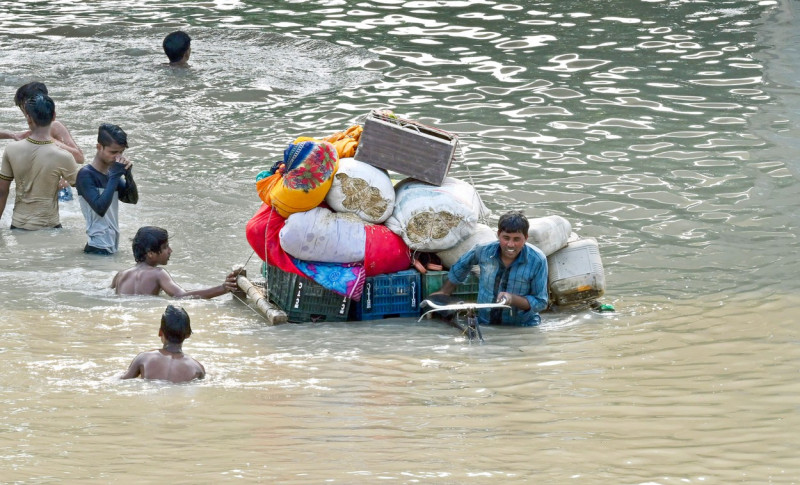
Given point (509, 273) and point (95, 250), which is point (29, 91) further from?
point (509, 273)

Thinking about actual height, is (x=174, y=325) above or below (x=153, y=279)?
above

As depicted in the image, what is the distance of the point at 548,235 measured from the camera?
7.69 metres

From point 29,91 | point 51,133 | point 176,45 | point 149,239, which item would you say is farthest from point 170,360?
point 176,45

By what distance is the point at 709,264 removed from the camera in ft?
29.3

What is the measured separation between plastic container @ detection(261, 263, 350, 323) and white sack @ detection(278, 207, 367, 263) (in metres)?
0.19

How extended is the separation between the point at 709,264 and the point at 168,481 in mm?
5583

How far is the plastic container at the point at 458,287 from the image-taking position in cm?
762

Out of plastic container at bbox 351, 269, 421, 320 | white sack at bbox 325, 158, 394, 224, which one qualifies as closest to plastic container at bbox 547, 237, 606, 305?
plastic container at bbox 351, 269, 421, 320

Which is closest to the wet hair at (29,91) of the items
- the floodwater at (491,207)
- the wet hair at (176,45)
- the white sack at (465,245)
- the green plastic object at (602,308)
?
the floodwater at (491,207)

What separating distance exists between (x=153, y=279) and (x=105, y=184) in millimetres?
1034

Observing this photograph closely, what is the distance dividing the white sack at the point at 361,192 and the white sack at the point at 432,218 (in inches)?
4.5

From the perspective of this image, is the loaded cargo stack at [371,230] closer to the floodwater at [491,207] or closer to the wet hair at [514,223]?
the floodwater at [491,207]

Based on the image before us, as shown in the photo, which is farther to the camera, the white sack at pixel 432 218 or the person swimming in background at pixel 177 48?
the person swimming in background at pixel 177 48

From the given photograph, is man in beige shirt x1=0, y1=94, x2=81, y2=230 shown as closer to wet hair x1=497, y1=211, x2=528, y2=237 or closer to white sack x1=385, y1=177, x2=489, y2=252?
white sack x1=385, y1=177, x2=489, y2=252
